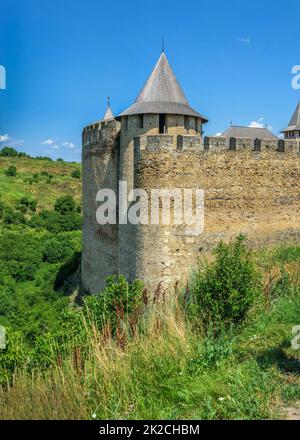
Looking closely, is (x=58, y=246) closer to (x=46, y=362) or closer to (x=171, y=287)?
(x=171, y=287)

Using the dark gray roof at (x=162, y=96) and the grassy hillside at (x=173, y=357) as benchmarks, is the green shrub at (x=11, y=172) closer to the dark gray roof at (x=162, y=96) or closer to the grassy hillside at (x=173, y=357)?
the dark gray roof at (x=162, y=96)

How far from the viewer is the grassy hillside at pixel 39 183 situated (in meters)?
43.2

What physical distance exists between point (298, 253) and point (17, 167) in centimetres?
4892

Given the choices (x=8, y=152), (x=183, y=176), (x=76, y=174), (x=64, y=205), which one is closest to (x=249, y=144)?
(x=183, y=176)

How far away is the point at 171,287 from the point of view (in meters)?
10.3

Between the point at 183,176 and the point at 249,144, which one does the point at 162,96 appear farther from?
the point at 183,176

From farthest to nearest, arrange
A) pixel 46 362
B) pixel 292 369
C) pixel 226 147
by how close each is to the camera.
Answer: pixel 226 147
pixel 46 362
pixel 292 369

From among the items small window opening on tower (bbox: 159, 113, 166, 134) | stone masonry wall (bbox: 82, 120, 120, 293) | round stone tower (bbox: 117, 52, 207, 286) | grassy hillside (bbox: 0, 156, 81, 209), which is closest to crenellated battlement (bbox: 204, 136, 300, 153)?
round stone tower (bbox: 117, 52, 207, 286)

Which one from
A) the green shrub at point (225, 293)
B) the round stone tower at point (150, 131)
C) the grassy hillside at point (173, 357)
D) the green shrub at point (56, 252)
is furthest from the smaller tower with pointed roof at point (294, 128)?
the green shrub at point (225, 293)

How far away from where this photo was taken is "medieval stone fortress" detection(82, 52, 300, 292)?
425 inches

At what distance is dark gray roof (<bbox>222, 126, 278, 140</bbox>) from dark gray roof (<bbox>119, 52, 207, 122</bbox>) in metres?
15.8

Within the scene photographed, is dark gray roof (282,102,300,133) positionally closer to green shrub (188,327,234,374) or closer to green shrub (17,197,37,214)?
green shrub (17,197,37,214)

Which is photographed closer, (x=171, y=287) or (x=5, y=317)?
(x=171, y=287)

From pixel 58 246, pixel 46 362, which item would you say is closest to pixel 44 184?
pixel 58 246
